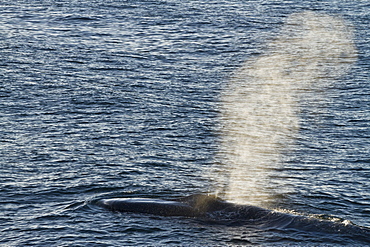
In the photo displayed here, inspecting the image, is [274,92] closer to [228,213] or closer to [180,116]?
[180,116]

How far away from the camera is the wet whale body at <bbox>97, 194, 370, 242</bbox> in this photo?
20.3 m

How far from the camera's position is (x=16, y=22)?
2138 inches

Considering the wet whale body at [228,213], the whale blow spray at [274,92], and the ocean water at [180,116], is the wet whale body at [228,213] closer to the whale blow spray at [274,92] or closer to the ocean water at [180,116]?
the ocean water at [180,116]

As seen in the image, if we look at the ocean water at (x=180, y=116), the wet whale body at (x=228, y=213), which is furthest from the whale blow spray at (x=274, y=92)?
the wet whale body at (x=228, y=213)

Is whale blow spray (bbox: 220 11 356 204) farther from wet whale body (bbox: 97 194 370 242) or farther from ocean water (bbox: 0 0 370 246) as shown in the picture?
wet whale body (bbox: 97 194 370 242)

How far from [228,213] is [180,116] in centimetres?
1420

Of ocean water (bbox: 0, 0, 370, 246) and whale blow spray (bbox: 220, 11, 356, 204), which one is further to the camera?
whale blow spray (bbox: 220, 11, 356, 204)

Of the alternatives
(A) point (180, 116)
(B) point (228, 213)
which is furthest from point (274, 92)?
(B) point (228, 213)

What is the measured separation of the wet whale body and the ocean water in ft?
1.04

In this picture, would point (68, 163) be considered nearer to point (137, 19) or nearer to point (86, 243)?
point (86, 243)

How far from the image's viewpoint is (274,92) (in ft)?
131

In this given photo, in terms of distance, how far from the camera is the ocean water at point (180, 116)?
2195cm

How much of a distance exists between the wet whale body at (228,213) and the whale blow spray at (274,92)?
245 cm

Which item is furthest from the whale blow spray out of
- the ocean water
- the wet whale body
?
the wet whale body
